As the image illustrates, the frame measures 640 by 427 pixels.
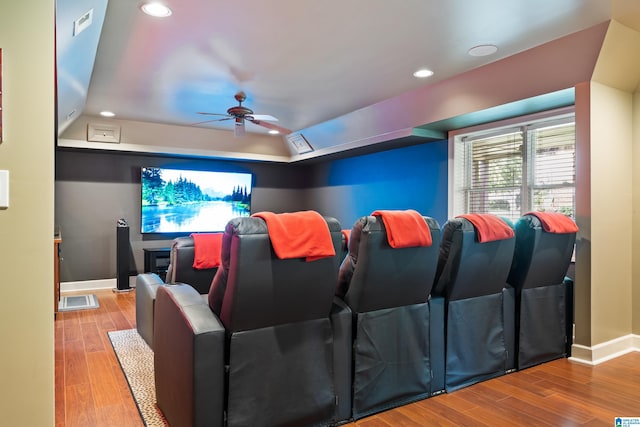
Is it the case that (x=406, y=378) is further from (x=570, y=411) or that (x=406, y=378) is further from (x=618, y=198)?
(x=618, y=198)

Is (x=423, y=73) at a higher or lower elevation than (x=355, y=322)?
higher

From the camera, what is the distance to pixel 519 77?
3.82 metres

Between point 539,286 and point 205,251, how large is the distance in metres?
2.71

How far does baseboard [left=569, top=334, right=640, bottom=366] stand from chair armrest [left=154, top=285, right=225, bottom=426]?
3.01 metres

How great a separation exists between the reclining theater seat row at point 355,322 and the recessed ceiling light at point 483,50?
1522 mm

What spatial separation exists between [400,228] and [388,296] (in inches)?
16.6

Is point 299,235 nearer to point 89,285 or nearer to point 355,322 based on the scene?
point 355,322

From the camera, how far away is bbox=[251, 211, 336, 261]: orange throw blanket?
2.00 metres

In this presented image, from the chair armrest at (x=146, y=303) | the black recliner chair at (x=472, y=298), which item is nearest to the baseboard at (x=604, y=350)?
the black recliner chair at (x=472, y=298)

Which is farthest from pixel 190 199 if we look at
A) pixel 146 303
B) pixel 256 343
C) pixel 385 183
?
pixel 256 343

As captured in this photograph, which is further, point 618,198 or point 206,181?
point 206,181

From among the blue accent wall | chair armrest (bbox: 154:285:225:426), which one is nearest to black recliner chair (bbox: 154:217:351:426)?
chair armrest (bbox: 154:285:225:426)

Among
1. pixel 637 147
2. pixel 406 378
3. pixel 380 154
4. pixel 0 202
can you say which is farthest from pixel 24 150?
pixel 380 154

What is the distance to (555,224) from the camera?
130 inches
